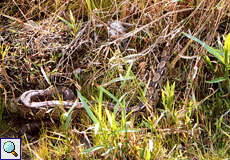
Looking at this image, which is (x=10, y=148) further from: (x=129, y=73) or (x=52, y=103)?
(x=129, y=73)

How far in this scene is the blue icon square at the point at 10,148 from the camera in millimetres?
2814

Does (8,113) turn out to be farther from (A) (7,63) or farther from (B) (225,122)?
(B) (225,122)

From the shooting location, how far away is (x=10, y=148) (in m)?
2.92

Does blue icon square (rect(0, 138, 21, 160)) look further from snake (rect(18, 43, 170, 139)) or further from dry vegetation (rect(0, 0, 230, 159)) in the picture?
snake (rect(18, 43, 170, 139))

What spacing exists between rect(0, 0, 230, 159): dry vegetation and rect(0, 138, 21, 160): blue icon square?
0.10 meters

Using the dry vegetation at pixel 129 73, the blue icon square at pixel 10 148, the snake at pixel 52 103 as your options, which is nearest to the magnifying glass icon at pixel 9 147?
the blue icon square at pixel 10 148

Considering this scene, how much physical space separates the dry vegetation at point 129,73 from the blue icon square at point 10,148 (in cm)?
10

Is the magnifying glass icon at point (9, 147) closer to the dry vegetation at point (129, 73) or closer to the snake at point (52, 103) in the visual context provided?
the dry vegetation at point (129, 73)

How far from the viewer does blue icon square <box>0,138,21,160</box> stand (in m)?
2.81

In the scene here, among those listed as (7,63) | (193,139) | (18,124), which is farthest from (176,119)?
(7,63)

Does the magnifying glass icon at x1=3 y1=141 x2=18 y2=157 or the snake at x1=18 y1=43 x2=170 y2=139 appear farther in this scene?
the snake at x1=18 y1=43 x2=170 y2=139

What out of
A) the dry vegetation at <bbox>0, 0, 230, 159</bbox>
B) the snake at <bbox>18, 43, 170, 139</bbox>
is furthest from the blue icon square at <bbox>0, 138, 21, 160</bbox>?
the snake at <bbox>18, 43, 170, 139</bbox>

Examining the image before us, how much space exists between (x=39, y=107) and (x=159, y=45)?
193 centimetres

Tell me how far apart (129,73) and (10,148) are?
1532mm
